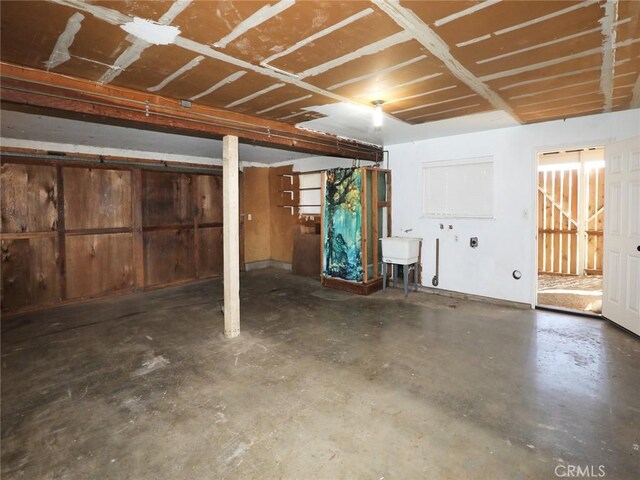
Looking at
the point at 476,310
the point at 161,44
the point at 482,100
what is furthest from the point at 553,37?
the point at 476,310

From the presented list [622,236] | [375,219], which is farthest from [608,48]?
[375,219]

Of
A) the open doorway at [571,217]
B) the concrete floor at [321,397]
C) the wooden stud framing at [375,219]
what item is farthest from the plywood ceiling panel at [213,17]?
the open doorway at [571,217]

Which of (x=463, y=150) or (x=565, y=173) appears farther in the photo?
(x=565, y=173)

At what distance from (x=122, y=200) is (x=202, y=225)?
1.54 metres

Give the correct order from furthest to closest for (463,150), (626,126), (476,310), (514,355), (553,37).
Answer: (463,150)
(476,310)
(626,126)
(514,355)
(553,37)

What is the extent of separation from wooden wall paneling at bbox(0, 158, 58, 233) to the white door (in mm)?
7729

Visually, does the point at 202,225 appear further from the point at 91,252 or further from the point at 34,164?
the point at 34,164

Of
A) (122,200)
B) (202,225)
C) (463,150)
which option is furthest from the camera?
(202,225)

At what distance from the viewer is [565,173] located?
7.11 m

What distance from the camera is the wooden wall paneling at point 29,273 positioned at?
4.77 meters

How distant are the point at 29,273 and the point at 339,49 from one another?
5.49m

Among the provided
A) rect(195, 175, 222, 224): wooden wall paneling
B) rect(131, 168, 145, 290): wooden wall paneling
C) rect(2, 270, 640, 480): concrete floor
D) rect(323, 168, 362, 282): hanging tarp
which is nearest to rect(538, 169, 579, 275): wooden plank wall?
rect(2, 270, 640, 480): concrete floor

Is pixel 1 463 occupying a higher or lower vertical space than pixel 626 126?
lower

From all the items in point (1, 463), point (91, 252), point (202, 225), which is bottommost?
point (1, 463)
